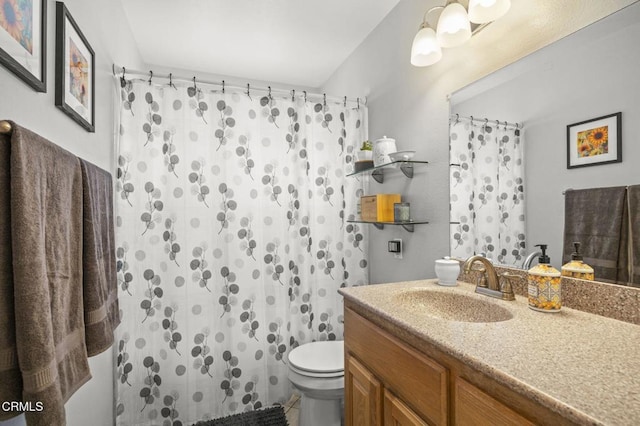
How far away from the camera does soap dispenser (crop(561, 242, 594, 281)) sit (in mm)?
1009

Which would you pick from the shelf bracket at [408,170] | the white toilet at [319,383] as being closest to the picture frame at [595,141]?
the shelf bracket at [408,170]

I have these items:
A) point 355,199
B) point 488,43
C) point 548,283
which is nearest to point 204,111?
point 355,199

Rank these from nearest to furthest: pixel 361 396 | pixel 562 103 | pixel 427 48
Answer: pixel 562 103 → pixel 361 396 → pixel 427 48

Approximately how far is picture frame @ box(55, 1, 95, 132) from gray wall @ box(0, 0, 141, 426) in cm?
2

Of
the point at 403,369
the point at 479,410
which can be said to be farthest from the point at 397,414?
the point at 479,410

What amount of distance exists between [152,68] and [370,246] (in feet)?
8.14

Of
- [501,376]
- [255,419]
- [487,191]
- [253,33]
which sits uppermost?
[253,33]

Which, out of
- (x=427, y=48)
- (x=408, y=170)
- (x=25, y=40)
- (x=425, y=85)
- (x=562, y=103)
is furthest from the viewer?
(x=408, y=170)

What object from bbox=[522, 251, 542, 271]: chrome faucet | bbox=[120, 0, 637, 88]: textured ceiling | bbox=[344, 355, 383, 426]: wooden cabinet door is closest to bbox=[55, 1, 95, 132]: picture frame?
bbox=[120, 0, 637, 88]: textured ceiling

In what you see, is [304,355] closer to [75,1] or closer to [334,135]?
[334,135]

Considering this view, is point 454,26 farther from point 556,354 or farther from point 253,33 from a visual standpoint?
point 253,33

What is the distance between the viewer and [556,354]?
70cm

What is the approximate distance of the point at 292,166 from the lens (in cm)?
217

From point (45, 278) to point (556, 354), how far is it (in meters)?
1.18
